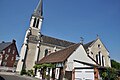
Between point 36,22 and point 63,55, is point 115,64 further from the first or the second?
point 36,22

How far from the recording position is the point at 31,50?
3575 centimetres

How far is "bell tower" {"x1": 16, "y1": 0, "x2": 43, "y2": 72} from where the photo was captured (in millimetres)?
34022

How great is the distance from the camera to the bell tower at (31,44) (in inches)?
1339

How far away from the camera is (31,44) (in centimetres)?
3631

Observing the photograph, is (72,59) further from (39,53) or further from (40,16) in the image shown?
(40,16)

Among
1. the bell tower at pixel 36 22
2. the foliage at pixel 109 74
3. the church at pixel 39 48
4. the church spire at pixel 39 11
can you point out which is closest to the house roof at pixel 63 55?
the church at pixel 39 48

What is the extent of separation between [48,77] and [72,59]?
5.99 meters

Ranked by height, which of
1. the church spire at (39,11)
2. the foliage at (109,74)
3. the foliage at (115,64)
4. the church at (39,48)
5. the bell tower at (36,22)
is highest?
the church spire at (39,11)

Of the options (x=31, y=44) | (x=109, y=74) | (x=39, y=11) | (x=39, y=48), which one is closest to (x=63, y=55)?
(x=109, y=74)

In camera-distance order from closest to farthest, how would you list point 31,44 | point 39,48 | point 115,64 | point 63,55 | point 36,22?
point 63,55 < point 31,44 < point 39,48 < point 36,22 < point 115,64

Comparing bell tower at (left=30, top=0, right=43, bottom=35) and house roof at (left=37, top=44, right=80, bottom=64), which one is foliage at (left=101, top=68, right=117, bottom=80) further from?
bell tower at (left=30, top=0, right=43, bottom=35)

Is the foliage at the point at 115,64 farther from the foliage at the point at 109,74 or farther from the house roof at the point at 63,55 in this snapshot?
the foliage at the point at 109,74

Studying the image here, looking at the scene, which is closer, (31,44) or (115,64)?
(31,44)

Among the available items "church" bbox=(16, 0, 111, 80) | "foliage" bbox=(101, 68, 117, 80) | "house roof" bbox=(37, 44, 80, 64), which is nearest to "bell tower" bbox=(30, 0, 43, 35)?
"church" bbox=(16, 0, 111, 80)
